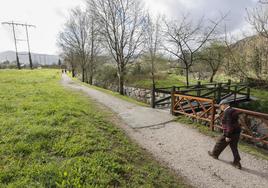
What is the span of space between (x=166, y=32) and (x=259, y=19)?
8.96 m

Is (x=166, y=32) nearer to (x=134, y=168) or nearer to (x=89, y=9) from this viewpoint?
(x=89, y=9)

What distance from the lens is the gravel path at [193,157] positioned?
341 centimetres

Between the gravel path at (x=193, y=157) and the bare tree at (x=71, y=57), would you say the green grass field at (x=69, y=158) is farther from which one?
the bare tree at (x=71, y=57)

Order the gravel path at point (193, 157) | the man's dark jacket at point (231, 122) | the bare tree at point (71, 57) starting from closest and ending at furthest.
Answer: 1. the gravel path at point (193, 157)
2. the man's dark jacket at point (231, 122)
3. the bare tree at point (71, 57)

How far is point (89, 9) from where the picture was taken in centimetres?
1503

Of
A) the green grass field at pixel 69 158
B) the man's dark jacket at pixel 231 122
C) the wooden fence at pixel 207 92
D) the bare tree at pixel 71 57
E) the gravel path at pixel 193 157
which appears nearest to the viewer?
the green grass field at pixel 69 158

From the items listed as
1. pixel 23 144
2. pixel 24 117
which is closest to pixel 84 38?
pixel 24 117

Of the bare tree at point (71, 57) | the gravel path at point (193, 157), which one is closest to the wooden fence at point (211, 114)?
the gravel path at point (193, 157)

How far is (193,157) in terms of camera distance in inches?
168

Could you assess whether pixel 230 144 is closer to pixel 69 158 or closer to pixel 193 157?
pixel 193 157

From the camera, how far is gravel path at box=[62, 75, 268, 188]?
134 inches

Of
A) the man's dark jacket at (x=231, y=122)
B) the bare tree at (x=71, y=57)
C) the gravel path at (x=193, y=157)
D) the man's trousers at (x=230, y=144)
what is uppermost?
the bare tree at (x=71, y=57)

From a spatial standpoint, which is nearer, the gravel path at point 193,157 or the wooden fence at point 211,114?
the gravel path at point 193,157

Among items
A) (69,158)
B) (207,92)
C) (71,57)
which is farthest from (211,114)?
(71,57)
